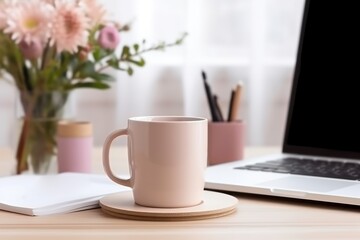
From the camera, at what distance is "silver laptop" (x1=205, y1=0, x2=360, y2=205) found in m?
1.10

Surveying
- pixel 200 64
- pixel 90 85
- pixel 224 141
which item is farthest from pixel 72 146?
pixel 200 64

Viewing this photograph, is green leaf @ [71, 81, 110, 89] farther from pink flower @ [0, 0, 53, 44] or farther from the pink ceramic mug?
the pink ceramic mug

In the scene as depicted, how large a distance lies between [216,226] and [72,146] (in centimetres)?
43

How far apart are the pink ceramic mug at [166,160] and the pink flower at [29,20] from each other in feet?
1.19

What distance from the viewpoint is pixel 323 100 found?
1.18 meters

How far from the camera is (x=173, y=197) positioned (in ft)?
2.55

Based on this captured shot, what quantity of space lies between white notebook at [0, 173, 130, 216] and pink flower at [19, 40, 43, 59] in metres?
0.23

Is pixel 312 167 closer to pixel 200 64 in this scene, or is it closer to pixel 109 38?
pixel 109 38

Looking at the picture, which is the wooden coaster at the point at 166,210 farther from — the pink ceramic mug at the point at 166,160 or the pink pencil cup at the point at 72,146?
the pink pencil cup at the point at 72,146

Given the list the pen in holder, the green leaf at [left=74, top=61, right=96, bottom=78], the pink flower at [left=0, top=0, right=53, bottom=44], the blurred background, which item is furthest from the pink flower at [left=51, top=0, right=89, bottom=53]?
the blurred background

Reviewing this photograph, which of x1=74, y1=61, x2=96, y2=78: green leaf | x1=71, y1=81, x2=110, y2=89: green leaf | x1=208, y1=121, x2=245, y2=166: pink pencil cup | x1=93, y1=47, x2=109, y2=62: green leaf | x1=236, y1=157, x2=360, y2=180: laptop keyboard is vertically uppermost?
x1=93, y1=47, x2=109, y2=62: green leaf

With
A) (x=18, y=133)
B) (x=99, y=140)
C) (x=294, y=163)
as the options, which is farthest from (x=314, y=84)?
(x=99, y=140)

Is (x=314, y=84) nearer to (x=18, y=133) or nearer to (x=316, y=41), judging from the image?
(x=316, y=41)

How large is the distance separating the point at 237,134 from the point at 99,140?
982 millimetres
